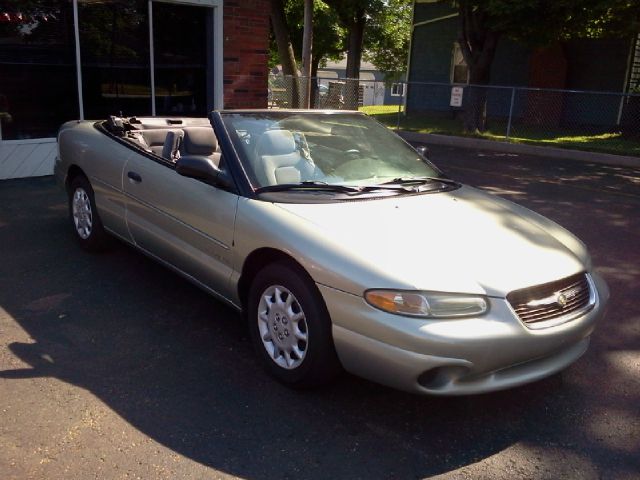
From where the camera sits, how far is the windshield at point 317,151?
3990mm

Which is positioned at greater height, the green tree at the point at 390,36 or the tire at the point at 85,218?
the green tree at the point at 390,36

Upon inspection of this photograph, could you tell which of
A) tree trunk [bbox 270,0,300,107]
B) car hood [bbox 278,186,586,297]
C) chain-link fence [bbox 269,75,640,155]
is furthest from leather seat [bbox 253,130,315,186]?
tree trunk [bbox 270,0,300,107]

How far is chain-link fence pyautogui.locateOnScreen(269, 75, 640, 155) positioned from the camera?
1653 cm

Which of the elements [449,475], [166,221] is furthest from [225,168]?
[449,475]

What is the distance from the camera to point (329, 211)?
3.54m

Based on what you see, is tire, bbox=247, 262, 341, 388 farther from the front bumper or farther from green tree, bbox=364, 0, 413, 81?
green tree, bbox=364, 0, 413, 81

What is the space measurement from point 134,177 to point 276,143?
1.27 meters

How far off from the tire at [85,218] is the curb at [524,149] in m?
11.3

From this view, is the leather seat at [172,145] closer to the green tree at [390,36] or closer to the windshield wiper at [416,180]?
the windshield wiper at [416,180]

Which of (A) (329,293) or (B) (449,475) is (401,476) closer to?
(B) (449,475)

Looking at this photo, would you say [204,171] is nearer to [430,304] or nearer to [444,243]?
[444,243]

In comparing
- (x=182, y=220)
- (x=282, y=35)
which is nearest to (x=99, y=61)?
(x=182, y=220)

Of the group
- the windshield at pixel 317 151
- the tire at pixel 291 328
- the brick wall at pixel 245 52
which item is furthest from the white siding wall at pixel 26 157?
the tire at pixel 291 328

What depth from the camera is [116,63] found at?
9.77 metres
